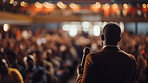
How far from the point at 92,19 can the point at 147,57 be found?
12.4 meters

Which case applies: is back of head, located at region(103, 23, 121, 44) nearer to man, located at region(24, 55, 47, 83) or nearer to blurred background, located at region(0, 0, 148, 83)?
blurred background, located at region(0, 0, 148, 83)

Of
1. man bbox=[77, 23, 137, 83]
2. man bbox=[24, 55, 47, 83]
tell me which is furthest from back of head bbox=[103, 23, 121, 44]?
man bbox=[24, 55, 47, 83]

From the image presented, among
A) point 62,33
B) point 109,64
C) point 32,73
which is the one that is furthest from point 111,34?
point 62,33

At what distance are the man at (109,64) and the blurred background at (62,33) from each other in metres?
2.15

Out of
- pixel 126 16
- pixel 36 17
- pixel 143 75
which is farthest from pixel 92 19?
pixel 143 75

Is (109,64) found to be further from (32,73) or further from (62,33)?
(62,33)

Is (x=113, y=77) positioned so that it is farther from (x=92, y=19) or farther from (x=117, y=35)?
(x=92, y=19)

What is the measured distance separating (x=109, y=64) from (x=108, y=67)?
3cm

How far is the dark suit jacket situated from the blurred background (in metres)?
2.15

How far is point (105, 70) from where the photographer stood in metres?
1.64

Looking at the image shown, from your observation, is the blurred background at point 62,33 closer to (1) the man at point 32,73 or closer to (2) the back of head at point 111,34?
(1) the man at point 32,73

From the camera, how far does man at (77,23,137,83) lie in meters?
1.61

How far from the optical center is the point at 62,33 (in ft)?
57.5

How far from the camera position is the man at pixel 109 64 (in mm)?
1614
